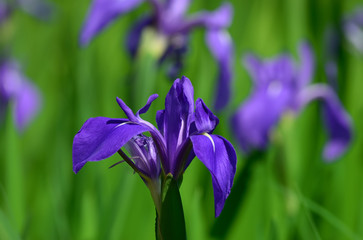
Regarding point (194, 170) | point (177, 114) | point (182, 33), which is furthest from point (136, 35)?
point (177, 114)

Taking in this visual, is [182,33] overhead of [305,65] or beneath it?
overhead

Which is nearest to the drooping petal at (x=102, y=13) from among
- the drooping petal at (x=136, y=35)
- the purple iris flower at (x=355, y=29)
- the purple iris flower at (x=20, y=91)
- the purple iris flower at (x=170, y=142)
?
the drooping petal at (x=136, y=35)

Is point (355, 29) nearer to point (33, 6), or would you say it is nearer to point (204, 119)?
point (33, 6)

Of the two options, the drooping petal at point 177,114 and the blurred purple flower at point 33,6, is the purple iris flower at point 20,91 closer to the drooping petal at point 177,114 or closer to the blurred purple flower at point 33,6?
the blurred purple flower at point 33,6

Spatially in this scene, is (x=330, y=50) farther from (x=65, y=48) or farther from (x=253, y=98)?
(x=65, y=48)

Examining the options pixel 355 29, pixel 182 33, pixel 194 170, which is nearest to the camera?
pixel 194 170

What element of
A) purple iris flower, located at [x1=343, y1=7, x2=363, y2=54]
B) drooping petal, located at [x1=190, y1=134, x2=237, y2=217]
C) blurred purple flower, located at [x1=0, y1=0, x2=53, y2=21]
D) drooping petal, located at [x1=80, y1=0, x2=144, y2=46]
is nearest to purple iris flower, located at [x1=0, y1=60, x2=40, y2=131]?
blurred purple flower, located at [x1=0, y1=0, x2=53, y2=21]

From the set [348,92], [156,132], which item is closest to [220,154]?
[156,132]

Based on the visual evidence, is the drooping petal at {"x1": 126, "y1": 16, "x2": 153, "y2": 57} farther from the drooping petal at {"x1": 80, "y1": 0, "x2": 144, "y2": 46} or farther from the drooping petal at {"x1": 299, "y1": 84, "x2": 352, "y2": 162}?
the drooping petal at {"x1": 299, "y1": 84, "x2": 352, "y2": 162}
